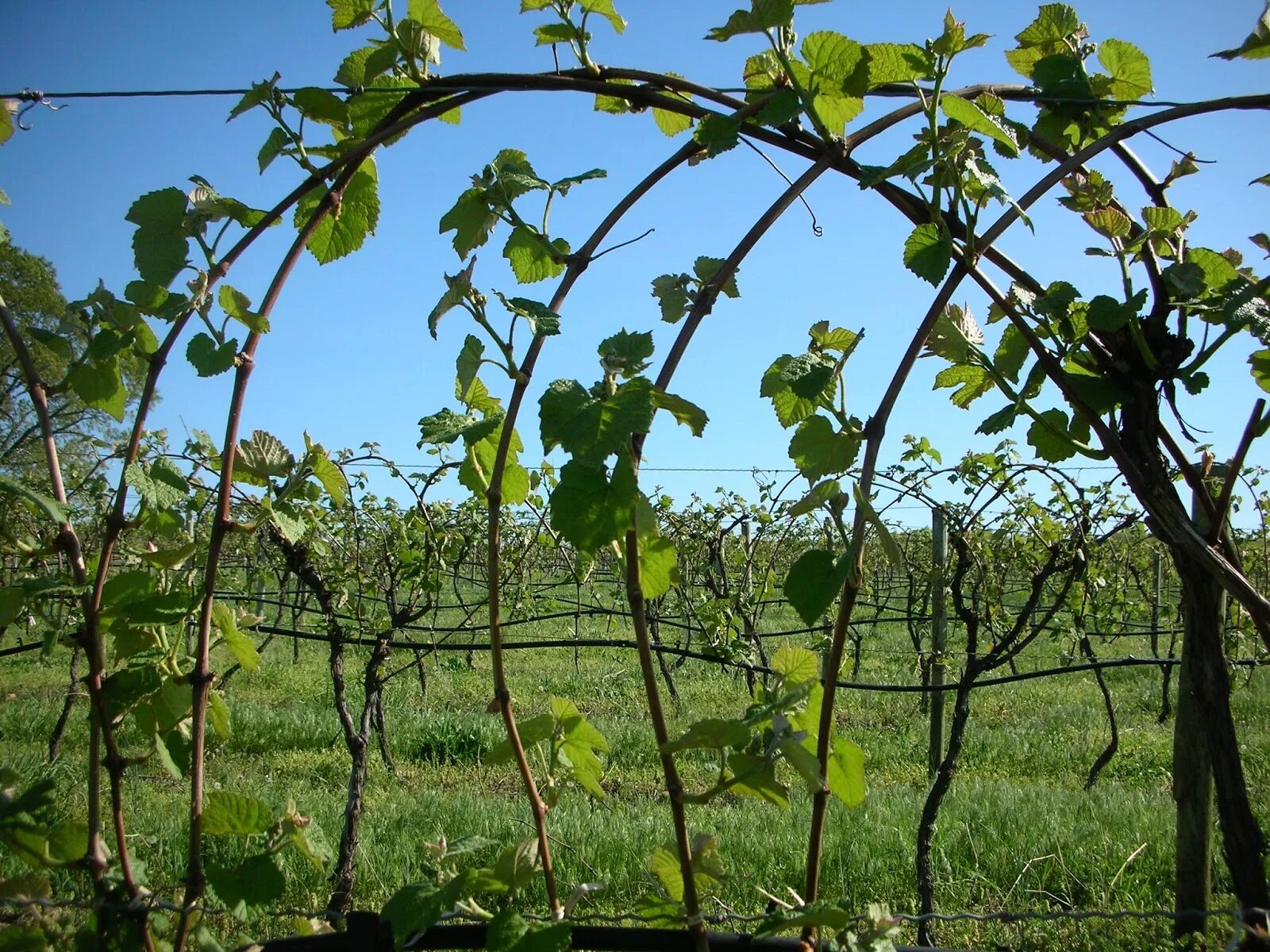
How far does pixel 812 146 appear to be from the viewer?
101 centimetres

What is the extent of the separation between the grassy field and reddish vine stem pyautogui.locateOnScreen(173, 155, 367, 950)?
4.7 inches

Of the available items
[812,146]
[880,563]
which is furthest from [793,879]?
[880,563]

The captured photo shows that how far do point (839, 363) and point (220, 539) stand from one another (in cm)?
66

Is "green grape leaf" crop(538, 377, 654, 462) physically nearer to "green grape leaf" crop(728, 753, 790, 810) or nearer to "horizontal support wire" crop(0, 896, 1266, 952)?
"green grape leaf" crop(728, 753, 790, 810)

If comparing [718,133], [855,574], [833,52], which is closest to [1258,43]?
[833,52]

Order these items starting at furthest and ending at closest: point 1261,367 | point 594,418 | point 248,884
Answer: point 1261,367 → point 248,884 → point 594,418

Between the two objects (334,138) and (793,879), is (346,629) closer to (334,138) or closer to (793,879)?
(793,879)

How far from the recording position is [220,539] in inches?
36.5

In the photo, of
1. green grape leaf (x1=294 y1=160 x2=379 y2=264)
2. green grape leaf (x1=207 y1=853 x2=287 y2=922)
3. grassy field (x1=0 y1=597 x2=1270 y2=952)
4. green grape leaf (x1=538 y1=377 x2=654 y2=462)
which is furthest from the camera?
grassy field (x1=0 y1=597 x2=1270 y2=952)

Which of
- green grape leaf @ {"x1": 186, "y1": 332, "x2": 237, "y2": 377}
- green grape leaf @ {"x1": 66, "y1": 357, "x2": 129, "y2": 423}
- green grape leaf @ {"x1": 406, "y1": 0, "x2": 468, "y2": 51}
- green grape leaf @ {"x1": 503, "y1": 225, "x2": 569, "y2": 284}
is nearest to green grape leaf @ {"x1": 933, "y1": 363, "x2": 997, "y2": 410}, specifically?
green grape leaf @ {"x1": 503, "y1": 225, "x2": 569, "y2": 284}

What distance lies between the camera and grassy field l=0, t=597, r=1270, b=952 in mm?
3525

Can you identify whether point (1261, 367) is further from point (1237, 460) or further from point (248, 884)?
point (248, 884)

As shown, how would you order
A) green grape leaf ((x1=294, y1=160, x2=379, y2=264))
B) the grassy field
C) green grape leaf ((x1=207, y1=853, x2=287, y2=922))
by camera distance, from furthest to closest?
the grassy field → green grape leaf ((x1=294, y1=160, x2=379, y2=264)) → green grape leaf ((x1=207, y1=853, x2=287, y2=922))

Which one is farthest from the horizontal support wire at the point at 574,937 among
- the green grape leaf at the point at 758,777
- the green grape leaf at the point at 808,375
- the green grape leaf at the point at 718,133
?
the green grape leaf at the point at 718,133
